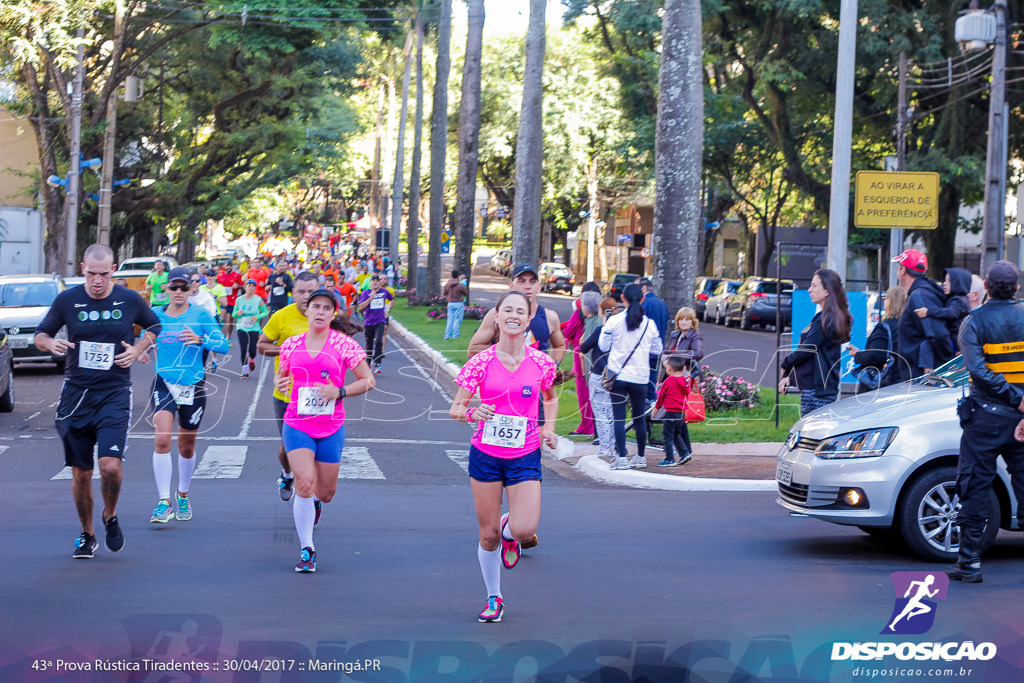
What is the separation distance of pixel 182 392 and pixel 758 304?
3565 cm

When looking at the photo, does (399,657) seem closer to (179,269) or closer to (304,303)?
(304,303)

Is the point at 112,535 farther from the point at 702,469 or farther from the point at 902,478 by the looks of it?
the point at 702,469

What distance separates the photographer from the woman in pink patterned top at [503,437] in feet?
23.0

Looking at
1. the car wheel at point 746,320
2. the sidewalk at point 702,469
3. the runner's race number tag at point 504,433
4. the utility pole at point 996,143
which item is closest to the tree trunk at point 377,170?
the car wheel at point 746,320

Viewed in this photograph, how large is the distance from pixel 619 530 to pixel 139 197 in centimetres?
4162

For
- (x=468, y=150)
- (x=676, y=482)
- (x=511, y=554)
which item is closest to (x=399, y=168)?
(x=468, y=150)

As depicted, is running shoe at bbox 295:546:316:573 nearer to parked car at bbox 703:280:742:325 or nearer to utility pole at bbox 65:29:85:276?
utility pole at bbox 65:29:85:276

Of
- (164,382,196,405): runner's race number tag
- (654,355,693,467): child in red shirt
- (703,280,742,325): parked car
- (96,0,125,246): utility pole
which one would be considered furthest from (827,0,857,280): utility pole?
(703,280,742,325): parked car

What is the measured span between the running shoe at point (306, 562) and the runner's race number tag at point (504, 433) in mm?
1819

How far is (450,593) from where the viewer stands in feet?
25.1

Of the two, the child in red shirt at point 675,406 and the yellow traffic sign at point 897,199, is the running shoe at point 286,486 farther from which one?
the yellow traffic sign at point 897,199

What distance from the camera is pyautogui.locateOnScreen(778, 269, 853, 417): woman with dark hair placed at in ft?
38.3

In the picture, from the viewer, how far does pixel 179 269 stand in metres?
10.6

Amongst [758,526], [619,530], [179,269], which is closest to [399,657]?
[619,530]
